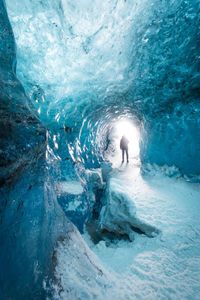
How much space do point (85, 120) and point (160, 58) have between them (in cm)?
→ 380

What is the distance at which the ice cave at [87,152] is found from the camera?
109cm

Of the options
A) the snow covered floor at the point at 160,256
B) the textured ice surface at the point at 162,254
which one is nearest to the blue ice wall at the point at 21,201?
the snow covered floor at the point at 160,256

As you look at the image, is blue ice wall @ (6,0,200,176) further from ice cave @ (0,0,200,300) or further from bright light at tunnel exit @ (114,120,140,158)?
bright light at tunnel exit @ (114,120,140,158)

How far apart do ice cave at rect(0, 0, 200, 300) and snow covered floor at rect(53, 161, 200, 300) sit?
18mm

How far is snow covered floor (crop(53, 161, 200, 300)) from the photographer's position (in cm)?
140

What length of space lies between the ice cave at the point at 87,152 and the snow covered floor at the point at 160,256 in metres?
0.02

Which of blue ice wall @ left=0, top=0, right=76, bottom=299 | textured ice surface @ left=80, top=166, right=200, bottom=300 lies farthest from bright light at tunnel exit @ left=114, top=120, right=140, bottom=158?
blue ice wall @ left=0, top=0, right=76, bottom=299

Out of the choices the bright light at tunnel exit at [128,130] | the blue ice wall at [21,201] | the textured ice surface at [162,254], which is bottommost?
the textured ice surface at [162,254]

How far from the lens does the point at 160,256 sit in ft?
6.47

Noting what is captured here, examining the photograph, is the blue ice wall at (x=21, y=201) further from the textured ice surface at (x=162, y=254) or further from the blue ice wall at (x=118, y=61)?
the blue ice wall at (x=118, y=61)

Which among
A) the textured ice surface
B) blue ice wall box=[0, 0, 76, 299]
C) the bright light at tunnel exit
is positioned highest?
the bright light at tunnel exit

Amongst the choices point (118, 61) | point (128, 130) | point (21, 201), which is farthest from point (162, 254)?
point (128, 130)

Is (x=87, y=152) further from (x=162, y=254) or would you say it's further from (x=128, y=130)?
(x=128, y=130)

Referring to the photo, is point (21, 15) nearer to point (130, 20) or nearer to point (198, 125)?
point (130, 20)
